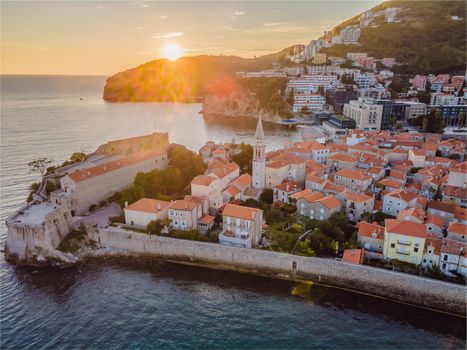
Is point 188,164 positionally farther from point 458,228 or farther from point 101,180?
point 458,228

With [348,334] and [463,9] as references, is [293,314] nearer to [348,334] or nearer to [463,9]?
[348,334]

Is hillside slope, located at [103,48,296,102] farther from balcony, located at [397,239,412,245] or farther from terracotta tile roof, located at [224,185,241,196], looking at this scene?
balcony, located at [397,239,412,245]

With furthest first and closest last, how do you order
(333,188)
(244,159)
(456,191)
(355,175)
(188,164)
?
(244,159) < (188,164) < (355,175) < (333,188) < (456,191)

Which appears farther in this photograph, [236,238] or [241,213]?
[241,213]

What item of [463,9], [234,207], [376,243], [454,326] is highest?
[463,9]

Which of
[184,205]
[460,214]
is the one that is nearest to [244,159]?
[184,205]

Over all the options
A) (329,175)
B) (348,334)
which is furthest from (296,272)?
(329,175)
